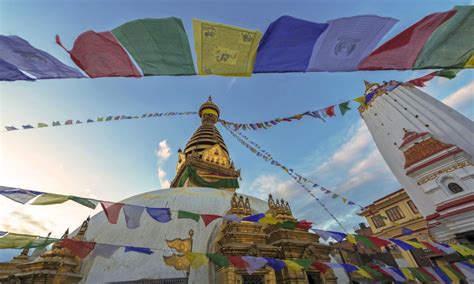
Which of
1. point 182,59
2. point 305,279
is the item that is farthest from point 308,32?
point 305,279

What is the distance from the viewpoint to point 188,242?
829 centimetres

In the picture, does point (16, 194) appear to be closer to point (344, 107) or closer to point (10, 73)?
point (10, 73)

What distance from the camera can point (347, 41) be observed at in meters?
3.55

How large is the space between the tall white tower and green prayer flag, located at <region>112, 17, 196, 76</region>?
12.9 meters

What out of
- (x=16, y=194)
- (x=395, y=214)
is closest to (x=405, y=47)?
(x=16, y=194)

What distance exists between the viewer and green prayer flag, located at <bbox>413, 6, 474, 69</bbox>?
3629mm

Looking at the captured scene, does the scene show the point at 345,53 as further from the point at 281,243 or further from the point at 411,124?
the point at 411,124

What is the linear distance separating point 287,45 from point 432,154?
13.2 m

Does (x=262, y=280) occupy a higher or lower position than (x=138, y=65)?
lower

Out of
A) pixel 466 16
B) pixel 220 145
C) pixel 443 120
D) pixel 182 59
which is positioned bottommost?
pixel 182 59

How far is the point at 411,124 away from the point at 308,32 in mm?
15705

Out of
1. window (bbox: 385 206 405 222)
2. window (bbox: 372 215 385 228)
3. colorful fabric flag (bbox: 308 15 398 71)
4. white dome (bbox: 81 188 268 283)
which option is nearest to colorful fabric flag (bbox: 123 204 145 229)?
white dome (bbox: 81 188 268 283)

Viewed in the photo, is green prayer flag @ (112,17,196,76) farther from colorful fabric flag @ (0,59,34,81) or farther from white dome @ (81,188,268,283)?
white dome @ (81,188,268,283)

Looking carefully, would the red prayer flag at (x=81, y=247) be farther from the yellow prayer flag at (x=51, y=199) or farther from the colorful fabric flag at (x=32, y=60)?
the colorful fabric flag at (x=32, y=60)
